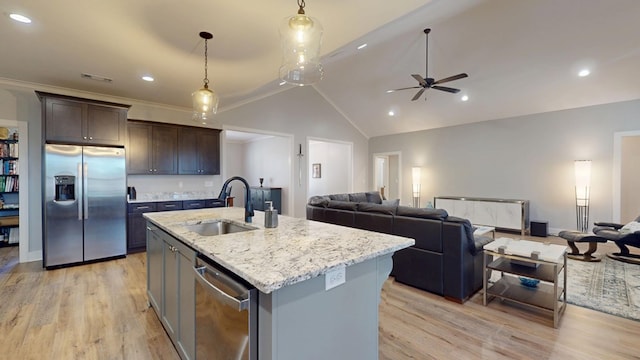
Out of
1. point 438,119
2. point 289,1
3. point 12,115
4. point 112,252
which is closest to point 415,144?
point 438,119

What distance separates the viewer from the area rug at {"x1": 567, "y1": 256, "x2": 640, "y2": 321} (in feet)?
8.89

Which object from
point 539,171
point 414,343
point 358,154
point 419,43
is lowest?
point 414,343

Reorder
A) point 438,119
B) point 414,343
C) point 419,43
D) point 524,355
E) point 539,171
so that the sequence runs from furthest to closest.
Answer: point 438,119, point 539,171, point 419,43, point 414,343, point 524,355

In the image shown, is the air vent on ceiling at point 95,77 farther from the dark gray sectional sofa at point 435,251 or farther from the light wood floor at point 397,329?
the dark gray sectional sofa at point 435,251

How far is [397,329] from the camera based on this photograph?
2.39 meters

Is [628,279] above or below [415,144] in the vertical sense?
below

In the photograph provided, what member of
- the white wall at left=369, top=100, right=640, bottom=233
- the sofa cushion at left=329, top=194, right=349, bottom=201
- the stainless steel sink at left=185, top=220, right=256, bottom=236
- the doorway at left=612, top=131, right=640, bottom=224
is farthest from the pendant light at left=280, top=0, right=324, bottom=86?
the doorway at left=612, top=131, right=640, bottom=224

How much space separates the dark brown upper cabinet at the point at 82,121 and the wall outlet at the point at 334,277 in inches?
179

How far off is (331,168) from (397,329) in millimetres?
7040

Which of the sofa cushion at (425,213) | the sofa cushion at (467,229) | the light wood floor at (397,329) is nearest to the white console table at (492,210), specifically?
the light wood floor at (397,329)

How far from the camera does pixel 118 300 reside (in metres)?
2.94

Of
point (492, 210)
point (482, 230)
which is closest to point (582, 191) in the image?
point (492, 210)

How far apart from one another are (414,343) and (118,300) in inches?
118

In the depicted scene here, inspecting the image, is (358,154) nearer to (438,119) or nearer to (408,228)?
(438,119)
